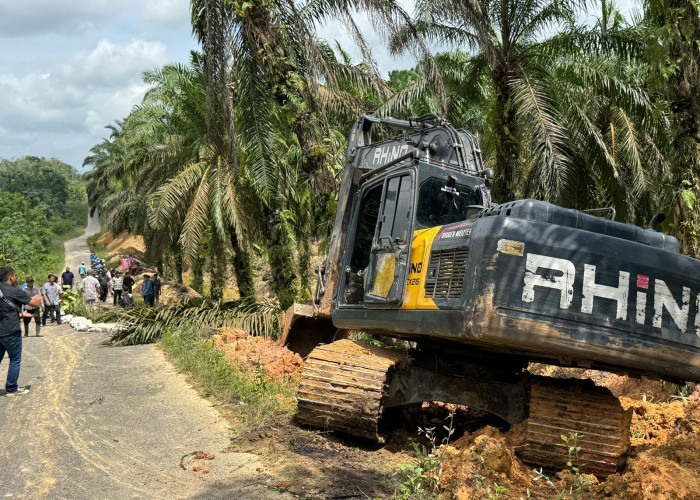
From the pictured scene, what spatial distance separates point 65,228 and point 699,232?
84.8 meters

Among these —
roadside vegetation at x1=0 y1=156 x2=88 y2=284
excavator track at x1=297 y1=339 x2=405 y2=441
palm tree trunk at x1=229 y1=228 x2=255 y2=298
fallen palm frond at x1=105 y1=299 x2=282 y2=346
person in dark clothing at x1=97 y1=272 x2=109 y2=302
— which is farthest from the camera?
roadside vegetation at x1=0 y1=156 x2=88 y2=284

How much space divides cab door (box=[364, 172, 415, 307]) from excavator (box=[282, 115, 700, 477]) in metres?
0.02

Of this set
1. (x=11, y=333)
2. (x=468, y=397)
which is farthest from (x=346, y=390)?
(x=11, y=333)

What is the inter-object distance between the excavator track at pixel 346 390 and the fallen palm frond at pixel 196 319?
6.59 m

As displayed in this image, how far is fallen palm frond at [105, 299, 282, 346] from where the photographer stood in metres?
14.5

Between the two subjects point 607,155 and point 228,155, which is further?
point 228,155

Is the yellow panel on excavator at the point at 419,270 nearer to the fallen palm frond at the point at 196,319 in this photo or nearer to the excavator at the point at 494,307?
the excavator at the point at 494,307

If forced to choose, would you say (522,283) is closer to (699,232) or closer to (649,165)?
(699,232)

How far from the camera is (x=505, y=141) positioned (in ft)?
53.1

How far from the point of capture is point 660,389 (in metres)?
10.6

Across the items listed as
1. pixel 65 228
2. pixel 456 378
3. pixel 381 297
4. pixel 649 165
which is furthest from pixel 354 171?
pixel 65 228

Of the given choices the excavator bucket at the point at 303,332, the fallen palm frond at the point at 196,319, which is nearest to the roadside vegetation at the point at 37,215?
the fallen palm frond at the point at 196,319

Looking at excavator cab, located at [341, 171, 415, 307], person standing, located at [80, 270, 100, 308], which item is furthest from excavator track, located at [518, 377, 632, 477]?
person standing, located at [80, 270, 100, 308]

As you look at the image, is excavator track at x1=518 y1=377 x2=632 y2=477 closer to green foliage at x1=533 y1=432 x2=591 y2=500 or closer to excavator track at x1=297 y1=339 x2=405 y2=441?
green foliage at x1=533 y1=432 x2=591 y2=500
